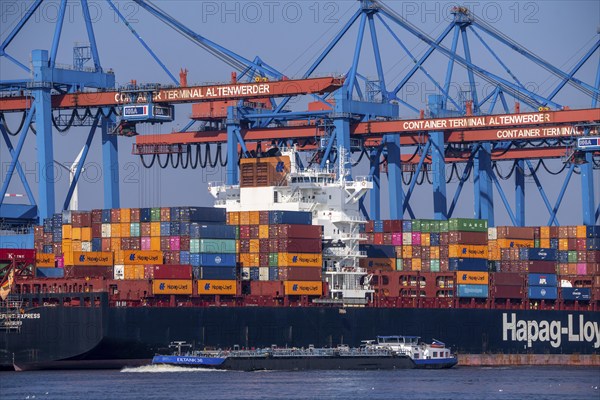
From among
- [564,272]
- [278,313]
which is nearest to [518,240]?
[564,272]

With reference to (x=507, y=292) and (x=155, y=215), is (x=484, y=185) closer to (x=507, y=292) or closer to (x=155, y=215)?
(x=507, y=292)

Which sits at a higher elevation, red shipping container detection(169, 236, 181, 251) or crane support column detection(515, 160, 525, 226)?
crane support column detection(515, 160, 525, 226)

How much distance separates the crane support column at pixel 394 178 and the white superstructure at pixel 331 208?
50.1 ft

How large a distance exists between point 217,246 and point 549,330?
23.7 meters

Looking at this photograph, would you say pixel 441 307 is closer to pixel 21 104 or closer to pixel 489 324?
pixel 489 324

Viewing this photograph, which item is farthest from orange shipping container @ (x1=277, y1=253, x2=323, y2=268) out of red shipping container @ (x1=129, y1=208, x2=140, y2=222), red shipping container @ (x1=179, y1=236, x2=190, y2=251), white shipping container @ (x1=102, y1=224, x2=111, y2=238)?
white shipping container @ (x1=102, y1=224, x2=111, y2=238)

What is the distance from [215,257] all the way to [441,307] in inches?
601

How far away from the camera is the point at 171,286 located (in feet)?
270

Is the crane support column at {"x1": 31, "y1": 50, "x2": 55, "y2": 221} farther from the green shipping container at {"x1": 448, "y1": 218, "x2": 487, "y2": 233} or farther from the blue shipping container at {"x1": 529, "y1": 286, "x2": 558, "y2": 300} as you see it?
the blue shipping container at {"x1": 529, "y1": 286, "x2": 558, "y2": 300}

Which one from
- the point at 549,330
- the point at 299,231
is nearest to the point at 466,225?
the point at 549,330

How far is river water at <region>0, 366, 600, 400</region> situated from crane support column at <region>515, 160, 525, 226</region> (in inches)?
1591

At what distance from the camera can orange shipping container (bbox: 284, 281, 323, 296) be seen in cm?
→ 8512

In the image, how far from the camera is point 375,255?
3706 inches

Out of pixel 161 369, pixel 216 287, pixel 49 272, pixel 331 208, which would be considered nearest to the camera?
pixel 161 369
